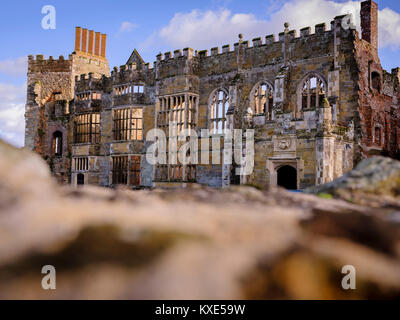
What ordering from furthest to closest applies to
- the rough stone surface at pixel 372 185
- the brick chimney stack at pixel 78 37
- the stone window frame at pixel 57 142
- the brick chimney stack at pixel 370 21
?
the brick chimney stack at pixel 78 37
the stone window frame at pixel 57 142
the brick chimney stack at pixel 370 21
the rough stone surface at pixel 372 185

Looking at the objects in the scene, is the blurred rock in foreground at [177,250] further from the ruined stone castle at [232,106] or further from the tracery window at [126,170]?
the tracery window at [126,170]

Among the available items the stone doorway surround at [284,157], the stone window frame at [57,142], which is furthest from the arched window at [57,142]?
the stone doorway surround at [284,157]

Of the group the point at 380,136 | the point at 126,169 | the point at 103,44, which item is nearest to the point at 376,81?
the point at 380,136

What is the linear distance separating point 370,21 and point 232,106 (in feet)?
24.2

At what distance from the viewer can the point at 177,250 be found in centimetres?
167

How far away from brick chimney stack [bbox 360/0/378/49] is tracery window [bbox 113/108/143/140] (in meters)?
13.1

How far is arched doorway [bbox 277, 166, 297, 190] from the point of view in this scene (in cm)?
1488

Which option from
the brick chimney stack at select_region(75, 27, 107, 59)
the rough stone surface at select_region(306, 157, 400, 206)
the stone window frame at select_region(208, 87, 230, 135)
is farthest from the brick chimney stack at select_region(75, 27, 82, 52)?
the rough stone surface at select_region(306, 157, 400, 206)

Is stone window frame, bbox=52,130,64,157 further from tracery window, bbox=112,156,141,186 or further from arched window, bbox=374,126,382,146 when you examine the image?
arched window, bbox=374,126,382,146

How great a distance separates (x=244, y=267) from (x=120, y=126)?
74.1 ft

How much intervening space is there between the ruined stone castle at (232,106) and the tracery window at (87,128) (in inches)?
2.9

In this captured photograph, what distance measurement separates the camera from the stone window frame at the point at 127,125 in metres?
22.7

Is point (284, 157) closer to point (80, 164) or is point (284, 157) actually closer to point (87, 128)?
point (87, 128)
